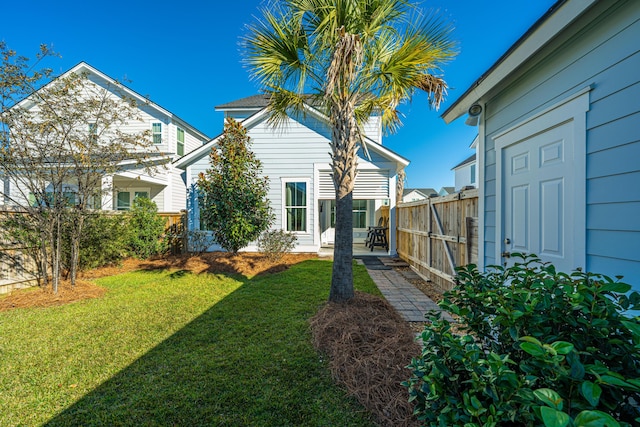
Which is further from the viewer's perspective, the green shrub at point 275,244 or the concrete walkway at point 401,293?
the green shrub at point 275,244

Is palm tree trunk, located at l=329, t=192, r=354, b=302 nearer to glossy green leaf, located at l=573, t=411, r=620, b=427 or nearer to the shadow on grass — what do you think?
the shadow on grass

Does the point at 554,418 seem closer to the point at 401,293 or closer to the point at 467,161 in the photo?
the point at 401,293

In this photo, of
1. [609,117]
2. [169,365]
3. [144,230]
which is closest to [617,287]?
[609,117]

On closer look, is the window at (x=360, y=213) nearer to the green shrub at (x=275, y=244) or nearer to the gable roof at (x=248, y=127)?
the gable roof at (x=248, y=127)

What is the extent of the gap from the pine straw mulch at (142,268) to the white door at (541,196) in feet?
19.1

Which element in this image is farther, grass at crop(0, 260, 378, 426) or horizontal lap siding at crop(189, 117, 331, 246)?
horizontal lap siding at crop(189, 117, 331, 246)

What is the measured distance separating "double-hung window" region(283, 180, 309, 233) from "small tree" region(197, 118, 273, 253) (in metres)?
1.61

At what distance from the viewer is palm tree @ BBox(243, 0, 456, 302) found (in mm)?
3912

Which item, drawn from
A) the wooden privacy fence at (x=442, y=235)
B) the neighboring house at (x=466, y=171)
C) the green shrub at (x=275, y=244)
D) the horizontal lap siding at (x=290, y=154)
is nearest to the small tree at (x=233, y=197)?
the green shrub at (x=275, y=244)

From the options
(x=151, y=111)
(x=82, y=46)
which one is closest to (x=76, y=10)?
(x=82, y=46)

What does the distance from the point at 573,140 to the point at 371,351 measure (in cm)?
293

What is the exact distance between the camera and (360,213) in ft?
48.8

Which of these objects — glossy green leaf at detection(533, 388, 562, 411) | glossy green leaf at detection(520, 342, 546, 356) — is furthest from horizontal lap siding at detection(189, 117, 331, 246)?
glossy green leaf at detection(533, 388, 562, 411)

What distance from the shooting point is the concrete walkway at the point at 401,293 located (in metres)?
4.50
